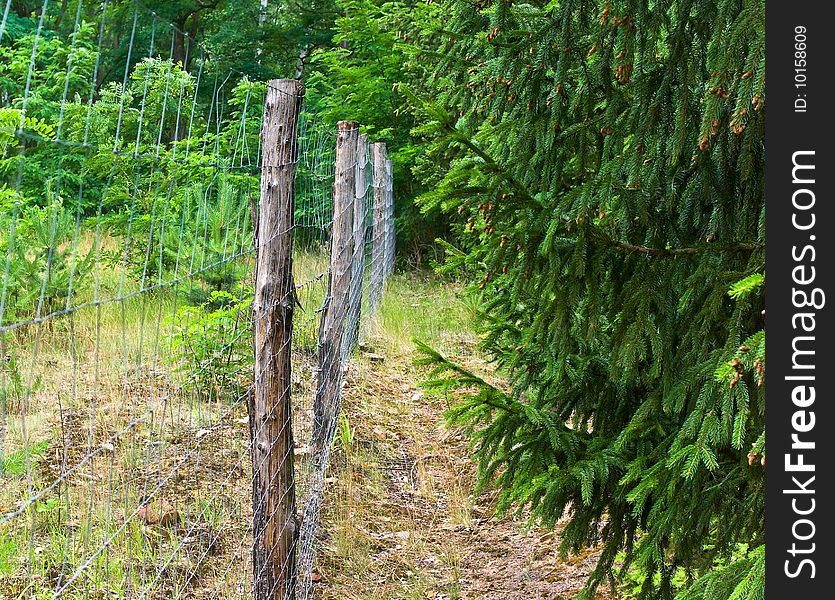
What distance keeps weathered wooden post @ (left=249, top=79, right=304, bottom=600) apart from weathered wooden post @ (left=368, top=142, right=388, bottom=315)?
207 inches

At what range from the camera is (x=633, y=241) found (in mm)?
2865

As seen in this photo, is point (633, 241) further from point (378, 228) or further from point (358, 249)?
point (378, 228)

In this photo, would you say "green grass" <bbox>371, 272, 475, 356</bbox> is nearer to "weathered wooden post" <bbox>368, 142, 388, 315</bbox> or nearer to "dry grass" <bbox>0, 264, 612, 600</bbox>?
"weathered wooden post" <bbox>368, 142, 388, 315</bbox>

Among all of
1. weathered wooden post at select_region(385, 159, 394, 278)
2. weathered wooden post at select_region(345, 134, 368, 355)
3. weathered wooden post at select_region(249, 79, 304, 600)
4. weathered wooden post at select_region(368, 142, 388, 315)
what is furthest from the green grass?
weathered wooden post at select_region(249, 79, 304, 600)

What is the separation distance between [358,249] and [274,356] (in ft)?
12.6

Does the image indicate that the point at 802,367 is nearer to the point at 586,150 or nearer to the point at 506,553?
the point at 586,150

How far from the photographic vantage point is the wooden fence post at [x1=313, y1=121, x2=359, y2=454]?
4.74m

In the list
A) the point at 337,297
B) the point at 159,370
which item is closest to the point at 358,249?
the point at 337,297

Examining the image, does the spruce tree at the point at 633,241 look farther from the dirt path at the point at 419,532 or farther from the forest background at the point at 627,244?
the dirt path at the point at 419,532

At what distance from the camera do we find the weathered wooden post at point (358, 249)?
6.80m

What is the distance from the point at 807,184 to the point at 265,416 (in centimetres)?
224

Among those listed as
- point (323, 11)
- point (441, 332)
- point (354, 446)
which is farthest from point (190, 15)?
point (354, 446)

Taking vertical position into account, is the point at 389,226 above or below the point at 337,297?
above

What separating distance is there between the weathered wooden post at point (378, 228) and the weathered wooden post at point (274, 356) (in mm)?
5252
